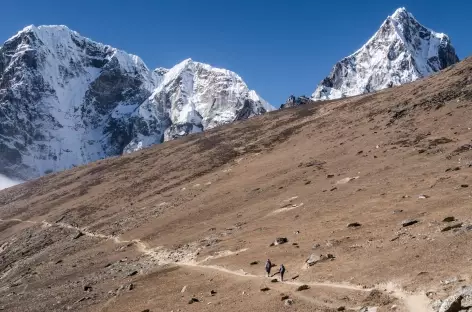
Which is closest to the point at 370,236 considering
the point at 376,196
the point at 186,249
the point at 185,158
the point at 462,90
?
the point at 376,196

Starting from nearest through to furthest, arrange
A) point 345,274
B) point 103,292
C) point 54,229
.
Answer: point 345,274 → point 103,292 → point 54,229

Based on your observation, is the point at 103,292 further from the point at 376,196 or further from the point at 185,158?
the point at 185,158

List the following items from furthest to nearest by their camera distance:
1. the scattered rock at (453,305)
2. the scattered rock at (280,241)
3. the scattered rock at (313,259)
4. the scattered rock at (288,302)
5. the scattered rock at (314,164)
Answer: the scattered rock at (314,164), the scattered rock at (280,241), the scattered rock at (313,259), the scattered rock at (288,302), the scattered rock at (453,305)

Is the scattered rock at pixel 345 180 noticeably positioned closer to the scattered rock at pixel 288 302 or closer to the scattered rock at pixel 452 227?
the scattered rock at pixel 452 227

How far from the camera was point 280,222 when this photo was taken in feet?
176

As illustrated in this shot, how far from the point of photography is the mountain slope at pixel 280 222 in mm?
33250

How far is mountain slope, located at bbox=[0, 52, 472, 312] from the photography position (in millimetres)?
33250

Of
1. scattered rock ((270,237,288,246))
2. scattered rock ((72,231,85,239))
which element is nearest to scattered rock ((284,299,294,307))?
Answer: scattered rock ((270,237,288,246))

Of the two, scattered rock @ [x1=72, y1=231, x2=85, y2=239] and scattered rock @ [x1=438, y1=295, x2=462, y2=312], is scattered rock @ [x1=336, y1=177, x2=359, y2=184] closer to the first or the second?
scattered rock @ [x1=438, y1=295, x2=462, y2=312]

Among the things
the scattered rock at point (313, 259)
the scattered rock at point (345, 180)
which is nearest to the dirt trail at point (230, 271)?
the scattered rock at point (313, 259)

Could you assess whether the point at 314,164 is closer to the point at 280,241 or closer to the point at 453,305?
the point at 280,241

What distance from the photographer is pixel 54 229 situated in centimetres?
8788

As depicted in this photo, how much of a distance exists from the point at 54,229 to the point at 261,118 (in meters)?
71.4

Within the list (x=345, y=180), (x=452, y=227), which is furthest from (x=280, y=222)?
(x=452, y=227)
